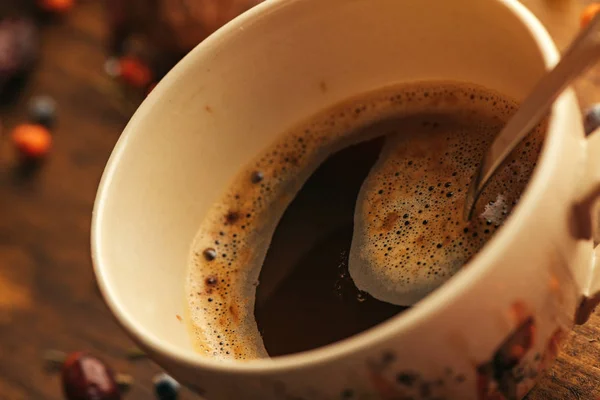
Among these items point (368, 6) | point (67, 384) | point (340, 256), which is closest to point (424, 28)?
point (368, 6)

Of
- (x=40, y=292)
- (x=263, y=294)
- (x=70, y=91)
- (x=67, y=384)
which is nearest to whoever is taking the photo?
(x=263, y=294)

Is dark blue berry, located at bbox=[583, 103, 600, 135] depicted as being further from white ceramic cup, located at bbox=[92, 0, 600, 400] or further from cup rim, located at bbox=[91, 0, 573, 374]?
cup rim, located at bbox=[91, 0, 573, 374]

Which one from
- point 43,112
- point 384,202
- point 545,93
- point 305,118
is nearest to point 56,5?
point 43,112

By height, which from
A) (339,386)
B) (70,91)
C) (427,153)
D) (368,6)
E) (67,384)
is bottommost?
(67,384)

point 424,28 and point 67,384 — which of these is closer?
point 424,28

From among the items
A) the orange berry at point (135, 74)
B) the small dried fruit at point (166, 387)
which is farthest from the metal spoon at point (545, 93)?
the orange berry at point (135, 74)

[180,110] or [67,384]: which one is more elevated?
[180,110]

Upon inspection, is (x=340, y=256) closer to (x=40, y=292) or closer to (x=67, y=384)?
(x=67, y=384)
